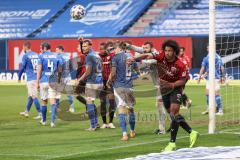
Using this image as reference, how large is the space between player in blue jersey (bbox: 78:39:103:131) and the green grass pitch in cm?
46

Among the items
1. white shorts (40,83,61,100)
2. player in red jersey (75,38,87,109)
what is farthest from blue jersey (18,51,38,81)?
player in red jersey (75,38,87,109)

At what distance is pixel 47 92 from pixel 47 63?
0.81m

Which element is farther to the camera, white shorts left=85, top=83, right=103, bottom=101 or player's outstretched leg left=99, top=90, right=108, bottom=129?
player's outstretched leg left=99, top=90, right=108, bottom=129

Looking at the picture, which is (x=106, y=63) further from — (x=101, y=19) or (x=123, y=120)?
(x=101, y=19)

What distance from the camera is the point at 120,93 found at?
15.5 metres

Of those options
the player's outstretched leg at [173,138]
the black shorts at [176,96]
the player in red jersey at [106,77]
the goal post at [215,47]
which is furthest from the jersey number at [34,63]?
the player's outstretched leg at [173,138]

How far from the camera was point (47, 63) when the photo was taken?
18891mm

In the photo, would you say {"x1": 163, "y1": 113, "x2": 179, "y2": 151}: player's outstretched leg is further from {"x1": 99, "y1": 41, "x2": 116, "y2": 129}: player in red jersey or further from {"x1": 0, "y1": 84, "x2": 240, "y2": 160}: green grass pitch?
{"x1": 99, "y1": 41, "x2": 116, "y2": 129}: player in red jersey

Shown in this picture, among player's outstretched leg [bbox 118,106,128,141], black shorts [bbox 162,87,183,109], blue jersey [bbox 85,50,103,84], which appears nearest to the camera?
black shorts [bbox 162,87,183,109]

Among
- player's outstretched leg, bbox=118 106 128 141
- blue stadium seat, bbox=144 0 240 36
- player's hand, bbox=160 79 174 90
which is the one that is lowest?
player's outstretched leg, bbox=118 106 128 141

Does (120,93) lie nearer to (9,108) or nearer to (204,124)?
(204,124)

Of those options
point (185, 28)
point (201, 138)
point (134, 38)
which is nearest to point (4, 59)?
point (134, 38)

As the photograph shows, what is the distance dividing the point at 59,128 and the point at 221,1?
5.01 meters

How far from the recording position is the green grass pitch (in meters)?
12.9
